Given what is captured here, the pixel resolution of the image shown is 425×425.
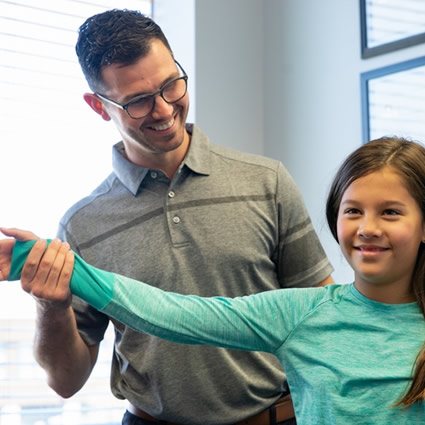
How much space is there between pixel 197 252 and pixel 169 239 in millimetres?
70

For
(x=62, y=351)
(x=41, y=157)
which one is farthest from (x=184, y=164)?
(x=41, y=157)

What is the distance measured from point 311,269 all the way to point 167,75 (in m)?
0.54

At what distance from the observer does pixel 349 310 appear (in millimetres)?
1283

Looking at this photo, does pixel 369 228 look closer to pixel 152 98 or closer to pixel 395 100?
pixel 152 98

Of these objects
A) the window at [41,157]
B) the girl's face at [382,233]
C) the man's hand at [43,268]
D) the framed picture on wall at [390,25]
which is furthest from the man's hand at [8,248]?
the framed picture on wall at [390,25]

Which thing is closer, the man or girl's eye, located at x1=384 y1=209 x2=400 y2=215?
girl's eye, located at x1=384 y1=209 x2=400 y2=215

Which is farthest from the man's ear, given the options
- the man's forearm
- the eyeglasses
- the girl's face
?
the girl's face

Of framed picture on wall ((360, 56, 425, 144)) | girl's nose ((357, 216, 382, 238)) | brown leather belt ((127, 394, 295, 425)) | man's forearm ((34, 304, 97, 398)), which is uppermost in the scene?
framed picture on wall ((360, 56, 425, 144))

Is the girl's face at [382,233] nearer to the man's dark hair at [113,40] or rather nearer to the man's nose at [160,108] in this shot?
the man's nose at [160,108]

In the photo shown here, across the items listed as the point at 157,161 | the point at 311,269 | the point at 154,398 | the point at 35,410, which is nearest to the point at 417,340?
the point at 311,269

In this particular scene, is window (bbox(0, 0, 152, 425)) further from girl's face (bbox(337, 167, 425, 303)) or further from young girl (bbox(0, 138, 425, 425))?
girl's face (bbox(337, 167, 425, 303))

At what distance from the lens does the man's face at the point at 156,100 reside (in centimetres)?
164

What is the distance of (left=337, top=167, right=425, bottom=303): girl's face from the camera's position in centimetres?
123

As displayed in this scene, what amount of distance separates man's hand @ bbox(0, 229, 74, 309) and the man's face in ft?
1.51
